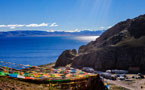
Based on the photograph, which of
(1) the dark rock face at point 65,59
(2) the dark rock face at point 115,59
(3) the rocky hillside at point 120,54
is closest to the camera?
(2) the dark rock face at point 115,59

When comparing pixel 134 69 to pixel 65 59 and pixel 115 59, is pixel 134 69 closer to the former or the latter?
pixel 115 59

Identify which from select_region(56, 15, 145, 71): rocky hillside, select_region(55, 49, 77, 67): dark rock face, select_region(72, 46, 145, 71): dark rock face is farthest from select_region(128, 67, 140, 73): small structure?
select_region(55, 49, 77, 67): dark rock face

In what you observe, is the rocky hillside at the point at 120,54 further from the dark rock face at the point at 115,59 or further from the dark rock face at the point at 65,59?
the dark rock face at the point at 65,59

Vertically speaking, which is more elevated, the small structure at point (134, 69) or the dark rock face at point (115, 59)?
the dark rock face at point (115, 59)

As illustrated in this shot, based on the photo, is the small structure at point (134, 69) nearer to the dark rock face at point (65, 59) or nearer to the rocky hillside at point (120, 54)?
the rocky hillside at point (120, 54)

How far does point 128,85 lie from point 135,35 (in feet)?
107

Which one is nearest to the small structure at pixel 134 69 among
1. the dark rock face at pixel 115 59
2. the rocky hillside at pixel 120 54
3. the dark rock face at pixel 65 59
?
the rocky hillside at pixel 120 54

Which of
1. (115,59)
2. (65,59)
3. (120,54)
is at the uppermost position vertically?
(120,54)

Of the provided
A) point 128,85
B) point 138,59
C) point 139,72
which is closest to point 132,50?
point 138,59

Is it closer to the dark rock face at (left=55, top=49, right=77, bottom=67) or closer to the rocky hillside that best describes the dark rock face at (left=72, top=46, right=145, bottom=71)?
the rocky hillside

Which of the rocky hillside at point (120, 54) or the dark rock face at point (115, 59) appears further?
the rocky hillside at point (120, 54)

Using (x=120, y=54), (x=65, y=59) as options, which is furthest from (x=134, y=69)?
(x=65, y=59)

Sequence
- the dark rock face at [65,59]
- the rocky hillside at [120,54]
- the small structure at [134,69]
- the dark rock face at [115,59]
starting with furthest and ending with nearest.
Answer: the dark rock face at [65,59]
the rocky hillside at [120,54]
the dark rock face at [115,59]
the small structure at [134,69]

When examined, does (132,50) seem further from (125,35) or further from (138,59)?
(125,35)
